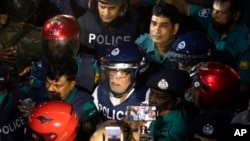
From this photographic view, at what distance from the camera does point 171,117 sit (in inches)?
156

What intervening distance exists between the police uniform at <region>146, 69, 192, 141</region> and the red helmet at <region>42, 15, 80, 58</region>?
97 cm

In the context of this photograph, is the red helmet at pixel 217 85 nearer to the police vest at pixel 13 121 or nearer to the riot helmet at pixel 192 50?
the riot helmet at pixel 192 50

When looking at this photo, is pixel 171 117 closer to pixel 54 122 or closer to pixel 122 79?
pixel 122 79

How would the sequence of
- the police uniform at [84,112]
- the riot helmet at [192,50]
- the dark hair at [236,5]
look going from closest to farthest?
the police uniform at [84,112] → the riot helmet at [192,50] → the dark hair at [236,5]

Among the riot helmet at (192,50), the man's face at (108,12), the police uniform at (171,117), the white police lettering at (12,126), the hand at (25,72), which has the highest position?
the man's face at (108,12)

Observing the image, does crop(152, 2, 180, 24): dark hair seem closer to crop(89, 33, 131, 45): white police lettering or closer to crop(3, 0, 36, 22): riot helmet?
crop(89, 33, 131, 45): white police lettering

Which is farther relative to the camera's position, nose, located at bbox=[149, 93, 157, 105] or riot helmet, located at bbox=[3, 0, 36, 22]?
riot helmet, located at bbox=[3, 0, 36, 22]

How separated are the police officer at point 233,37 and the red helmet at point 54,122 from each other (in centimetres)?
138

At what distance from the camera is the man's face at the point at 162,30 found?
4.76 m

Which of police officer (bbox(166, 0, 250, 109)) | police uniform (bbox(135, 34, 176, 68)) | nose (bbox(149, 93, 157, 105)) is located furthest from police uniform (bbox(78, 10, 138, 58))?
nose (bbox(149, 93, 157, 105))

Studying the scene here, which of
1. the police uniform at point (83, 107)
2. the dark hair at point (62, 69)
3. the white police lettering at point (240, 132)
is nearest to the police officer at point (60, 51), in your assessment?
the police uniform at point (83, 107)

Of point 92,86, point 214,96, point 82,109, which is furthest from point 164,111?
point 92,86

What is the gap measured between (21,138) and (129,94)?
0.79 meters

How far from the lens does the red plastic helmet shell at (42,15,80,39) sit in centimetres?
480
